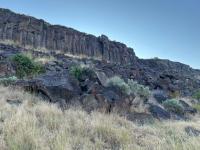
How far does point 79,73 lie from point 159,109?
12.7 feet

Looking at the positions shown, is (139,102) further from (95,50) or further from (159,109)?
(95,50)

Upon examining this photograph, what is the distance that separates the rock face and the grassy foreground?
2152 cm

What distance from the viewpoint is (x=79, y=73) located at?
16.5 m

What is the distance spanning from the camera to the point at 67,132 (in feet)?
28.7

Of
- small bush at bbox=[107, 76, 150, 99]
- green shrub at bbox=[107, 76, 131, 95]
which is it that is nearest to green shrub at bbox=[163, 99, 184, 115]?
small bush at bbox=[107, 76, 150, 99]

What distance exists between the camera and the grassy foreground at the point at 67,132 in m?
7.72

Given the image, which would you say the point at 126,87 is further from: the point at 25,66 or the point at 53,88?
the point at 25,66

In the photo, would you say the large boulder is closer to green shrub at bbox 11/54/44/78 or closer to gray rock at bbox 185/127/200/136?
gray rock at bbox 185/127/200/136

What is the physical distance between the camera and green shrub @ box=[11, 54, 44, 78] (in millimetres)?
19156

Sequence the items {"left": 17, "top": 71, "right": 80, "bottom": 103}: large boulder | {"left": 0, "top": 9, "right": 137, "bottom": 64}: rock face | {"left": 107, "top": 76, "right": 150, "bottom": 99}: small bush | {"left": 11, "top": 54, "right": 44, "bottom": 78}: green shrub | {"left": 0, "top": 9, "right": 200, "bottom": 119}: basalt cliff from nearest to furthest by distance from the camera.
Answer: {"left": 17, "top": 71, "right": 80, "bottom": 103}: large boulder < {"left": 0, "top": 9, "right": 200, "bottom": 119}: basalt cliff < {"left": 107, "top": 76, "right": 150, "bottom": 99}: small bush < {"left": 11, "top": 54, "right": 44, "bottom": 78}: green shrub < {"left": 0, "top": 9, "right": 137, "bottom": 64}: rock face

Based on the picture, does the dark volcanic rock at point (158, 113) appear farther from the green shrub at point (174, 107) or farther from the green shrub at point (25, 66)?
the green shrub at point (25, 66)

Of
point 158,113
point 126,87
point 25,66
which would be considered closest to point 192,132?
point 158,113

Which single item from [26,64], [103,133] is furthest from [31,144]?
[26,64]

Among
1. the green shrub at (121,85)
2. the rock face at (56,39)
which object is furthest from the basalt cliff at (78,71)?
the green shrub at (121,85)
